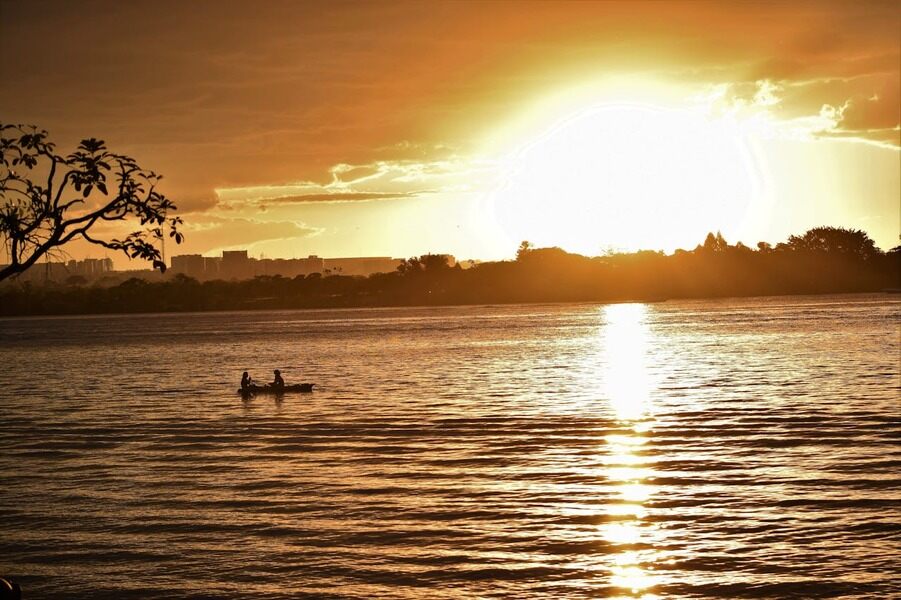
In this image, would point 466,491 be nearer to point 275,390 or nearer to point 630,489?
point 630,489

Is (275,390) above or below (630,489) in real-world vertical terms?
above

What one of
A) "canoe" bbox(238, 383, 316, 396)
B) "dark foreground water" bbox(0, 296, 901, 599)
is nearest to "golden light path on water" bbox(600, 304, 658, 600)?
"dark foreground water" bbox(0, 296, 901, 599)

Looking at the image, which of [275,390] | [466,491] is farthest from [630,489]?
[275,390]

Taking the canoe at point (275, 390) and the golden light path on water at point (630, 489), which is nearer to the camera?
the golden light path on water at point (630, 489)

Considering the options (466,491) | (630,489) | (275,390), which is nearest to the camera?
(630,489)

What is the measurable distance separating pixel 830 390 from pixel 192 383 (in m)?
44.5

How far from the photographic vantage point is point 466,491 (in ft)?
88.3

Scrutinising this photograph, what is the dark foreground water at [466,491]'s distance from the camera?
18984 millimetres

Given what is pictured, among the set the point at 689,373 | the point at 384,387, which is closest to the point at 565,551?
the point at 384,387

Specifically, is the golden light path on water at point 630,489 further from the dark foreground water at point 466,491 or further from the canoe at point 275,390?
the canoe at point 275,390

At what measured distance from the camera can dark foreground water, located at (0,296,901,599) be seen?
19.0 metres

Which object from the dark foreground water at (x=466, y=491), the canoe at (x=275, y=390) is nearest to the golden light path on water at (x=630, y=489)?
the dark foreground water at (x=466, y=491)

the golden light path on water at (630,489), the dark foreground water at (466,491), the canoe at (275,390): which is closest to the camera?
the golden light path on water at (630,489)

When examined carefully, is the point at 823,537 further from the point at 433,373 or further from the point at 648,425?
the point at 433,373
